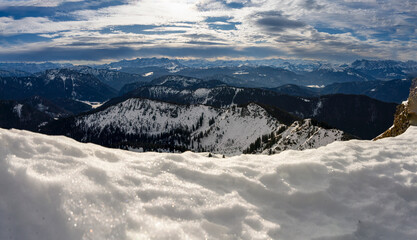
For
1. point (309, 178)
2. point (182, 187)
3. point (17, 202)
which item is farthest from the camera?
point (309, 178)

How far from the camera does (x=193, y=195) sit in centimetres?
788

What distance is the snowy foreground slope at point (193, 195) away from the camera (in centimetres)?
573

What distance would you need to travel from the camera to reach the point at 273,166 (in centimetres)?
1014

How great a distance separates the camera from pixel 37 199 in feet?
18.9

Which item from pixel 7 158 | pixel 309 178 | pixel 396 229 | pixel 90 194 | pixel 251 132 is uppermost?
pixel 7 158

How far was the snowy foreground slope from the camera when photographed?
5.73 meters

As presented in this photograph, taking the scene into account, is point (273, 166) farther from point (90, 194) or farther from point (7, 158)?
point (7, 158)

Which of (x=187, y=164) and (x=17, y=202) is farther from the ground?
(x=17, y=202)

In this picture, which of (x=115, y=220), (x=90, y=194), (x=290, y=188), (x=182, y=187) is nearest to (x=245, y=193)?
(x=290, y=188)

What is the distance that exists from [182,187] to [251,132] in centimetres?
18981

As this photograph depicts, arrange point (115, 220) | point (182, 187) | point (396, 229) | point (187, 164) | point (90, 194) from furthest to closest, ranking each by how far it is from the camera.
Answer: point (187, 164) < point (182, 187) < point (396, 229) < point (90, 194) < point (115, 220)

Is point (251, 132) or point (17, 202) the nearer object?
point (17, 202)

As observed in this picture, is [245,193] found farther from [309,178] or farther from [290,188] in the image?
[309,178]

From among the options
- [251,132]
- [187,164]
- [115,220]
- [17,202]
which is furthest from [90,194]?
[251,132]
